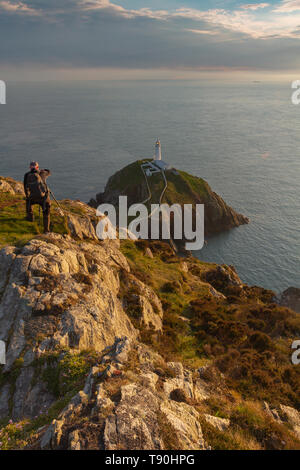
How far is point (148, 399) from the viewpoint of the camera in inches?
314

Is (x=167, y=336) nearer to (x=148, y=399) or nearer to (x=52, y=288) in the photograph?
(x=52, y=288)

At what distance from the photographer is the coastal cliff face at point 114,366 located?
7.22m

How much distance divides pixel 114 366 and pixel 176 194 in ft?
251

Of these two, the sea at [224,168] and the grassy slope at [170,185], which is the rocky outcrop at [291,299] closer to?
the sea at [224,168]

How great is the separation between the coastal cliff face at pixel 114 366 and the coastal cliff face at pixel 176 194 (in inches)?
2245

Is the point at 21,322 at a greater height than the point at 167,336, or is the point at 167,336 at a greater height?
the point at 21,322

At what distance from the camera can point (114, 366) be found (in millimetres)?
9125

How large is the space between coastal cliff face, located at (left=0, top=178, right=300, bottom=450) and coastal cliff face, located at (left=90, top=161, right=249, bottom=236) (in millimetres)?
57021

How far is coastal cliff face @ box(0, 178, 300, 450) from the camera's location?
23.7ft

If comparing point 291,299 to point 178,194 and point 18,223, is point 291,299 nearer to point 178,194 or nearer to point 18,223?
point 18,223

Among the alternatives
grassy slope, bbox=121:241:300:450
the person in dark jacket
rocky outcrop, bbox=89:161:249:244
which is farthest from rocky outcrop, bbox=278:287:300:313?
the person in dark jacket

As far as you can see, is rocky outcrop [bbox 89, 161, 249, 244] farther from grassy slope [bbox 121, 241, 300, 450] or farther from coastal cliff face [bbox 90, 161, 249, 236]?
grassy slope [bbox 121, 241, 300, 450]

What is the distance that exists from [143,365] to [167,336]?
10952 mm

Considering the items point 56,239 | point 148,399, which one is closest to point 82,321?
point 148,399
